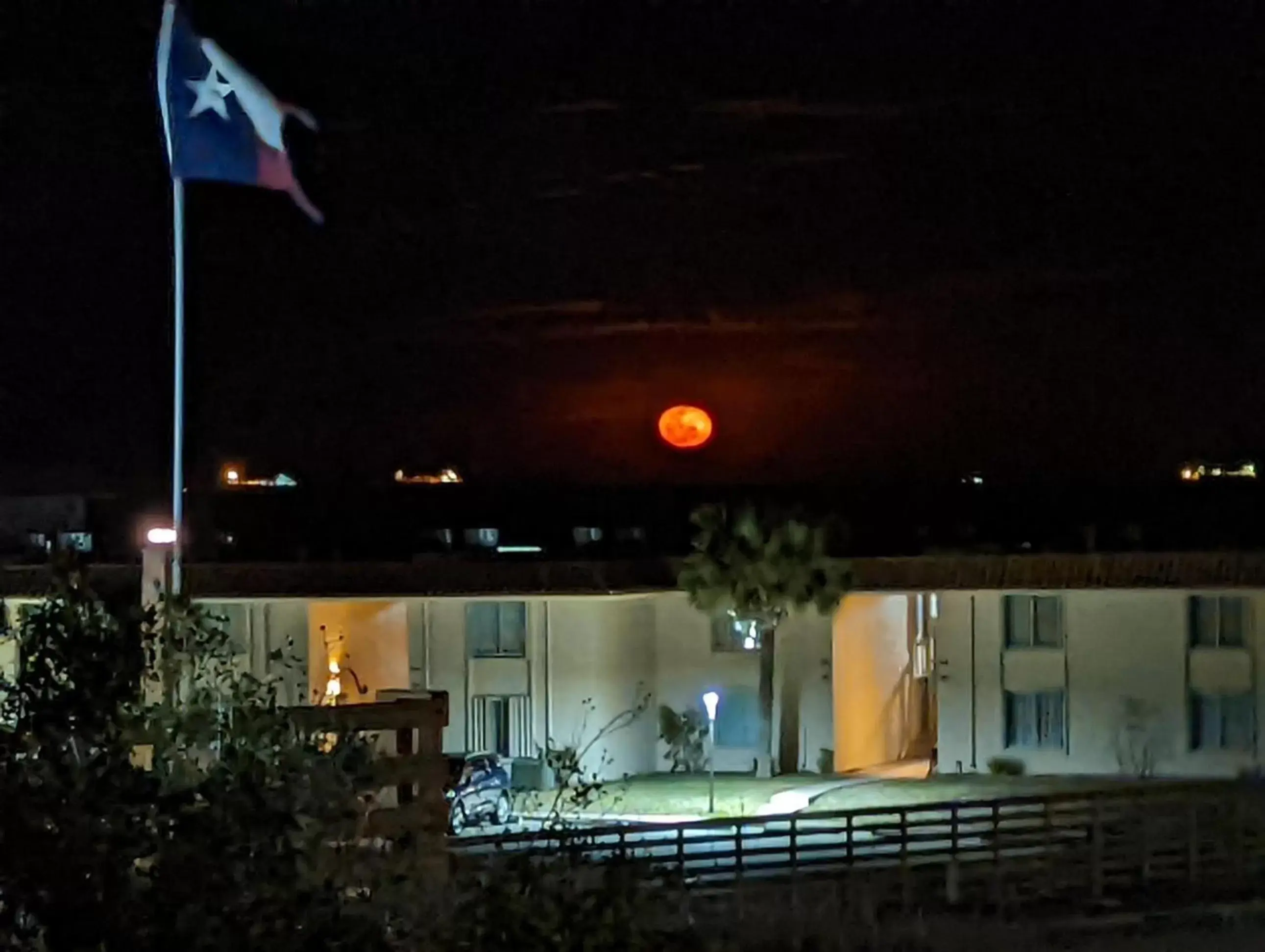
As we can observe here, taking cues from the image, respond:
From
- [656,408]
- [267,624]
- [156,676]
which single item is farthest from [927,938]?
[656,408]

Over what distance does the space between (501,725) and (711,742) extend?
3661 millimetres

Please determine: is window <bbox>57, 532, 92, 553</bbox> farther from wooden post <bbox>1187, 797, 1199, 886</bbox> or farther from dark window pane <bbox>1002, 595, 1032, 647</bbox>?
wooden post <bbox>1187, 797, 1199, 886</bbox>

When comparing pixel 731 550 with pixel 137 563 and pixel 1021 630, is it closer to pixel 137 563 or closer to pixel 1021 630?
pixel 1021 630

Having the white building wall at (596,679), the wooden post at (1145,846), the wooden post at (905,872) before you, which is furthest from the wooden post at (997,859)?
the white building wall at (596,679)

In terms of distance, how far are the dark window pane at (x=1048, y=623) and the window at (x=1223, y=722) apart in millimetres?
2365

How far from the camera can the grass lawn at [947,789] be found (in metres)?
26.8

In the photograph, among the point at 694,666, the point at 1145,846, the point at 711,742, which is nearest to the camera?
the point at 1145,846

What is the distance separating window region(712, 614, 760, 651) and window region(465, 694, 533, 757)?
3.60 metres

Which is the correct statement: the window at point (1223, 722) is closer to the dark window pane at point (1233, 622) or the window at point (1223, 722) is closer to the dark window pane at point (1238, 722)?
the dark window pane at point (1238, 722)

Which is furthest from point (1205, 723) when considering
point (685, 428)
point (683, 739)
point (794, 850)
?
point (685, 428)

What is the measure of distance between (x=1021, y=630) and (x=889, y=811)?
943cm

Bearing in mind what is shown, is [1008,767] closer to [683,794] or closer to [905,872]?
[683,794]

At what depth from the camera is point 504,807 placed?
2362 centimetres

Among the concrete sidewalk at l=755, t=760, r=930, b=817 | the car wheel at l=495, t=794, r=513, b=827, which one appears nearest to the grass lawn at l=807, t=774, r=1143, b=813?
the concrete sidewalk at l=755, t=760, r=930, b=817
